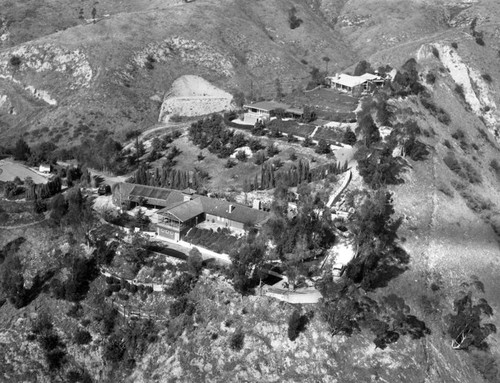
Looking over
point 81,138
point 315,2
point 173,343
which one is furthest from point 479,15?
point 173,343

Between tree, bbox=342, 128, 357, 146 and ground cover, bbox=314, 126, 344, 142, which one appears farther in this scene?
ground cover, bbox=314, 126, 344, 142

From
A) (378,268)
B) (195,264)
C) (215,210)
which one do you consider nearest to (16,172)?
(215,210)

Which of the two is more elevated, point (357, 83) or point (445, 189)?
point (357, 83)

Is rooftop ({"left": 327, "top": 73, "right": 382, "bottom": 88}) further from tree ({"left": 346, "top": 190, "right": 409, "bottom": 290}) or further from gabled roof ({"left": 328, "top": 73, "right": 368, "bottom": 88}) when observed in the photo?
tree ({"left": 346, "top": 190, "right": 409, "bottom": 290})

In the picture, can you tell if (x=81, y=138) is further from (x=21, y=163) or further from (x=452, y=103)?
(x=452, y=103)

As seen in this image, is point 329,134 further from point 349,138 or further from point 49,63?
point 49,63

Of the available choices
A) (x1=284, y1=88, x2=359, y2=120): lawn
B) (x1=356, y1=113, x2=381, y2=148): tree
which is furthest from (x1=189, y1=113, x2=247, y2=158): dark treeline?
(x1=356, y1=113, x2=381, y2=148): tree

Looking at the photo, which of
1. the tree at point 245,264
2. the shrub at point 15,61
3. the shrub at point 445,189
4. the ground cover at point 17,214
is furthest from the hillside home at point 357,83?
the shrub at point 15,61
